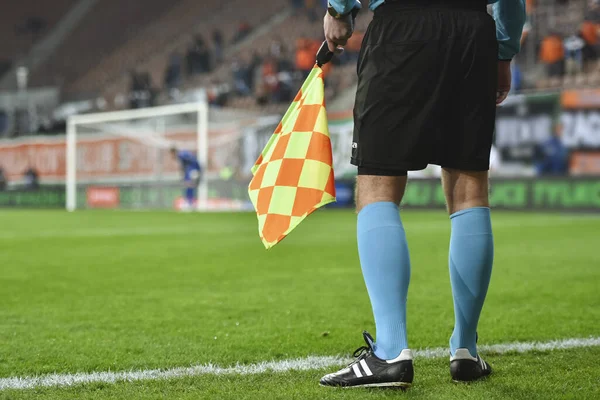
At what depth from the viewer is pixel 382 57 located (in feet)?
Answer: 8.25

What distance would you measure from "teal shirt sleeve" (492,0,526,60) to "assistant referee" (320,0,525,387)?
0.16 metres

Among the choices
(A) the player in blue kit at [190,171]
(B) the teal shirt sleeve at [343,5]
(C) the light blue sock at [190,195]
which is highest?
(B) the teal shirt sleeve at [343,5]

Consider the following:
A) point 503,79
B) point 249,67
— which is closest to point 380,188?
point 503,79

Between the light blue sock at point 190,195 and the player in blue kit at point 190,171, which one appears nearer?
the player in blue kit at point 190,171

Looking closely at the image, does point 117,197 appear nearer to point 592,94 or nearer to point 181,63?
point 181,63

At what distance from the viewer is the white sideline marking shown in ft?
8.30

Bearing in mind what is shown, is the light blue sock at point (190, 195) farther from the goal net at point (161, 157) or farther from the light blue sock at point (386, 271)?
the light blue sock at point (386, 271)

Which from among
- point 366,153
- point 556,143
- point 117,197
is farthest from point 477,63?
point 117,197

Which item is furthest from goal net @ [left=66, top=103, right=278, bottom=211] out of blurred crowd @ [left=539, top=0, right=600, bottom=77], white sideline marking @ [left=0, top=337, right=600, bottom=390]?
white sideline marking @ [left=0, top=337, right=600, bottom=390]

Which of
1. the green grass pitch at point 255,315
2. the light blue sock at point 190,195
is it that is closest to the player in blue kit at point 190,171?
the light blue sock at point 190,195

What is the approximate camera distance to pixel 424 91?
2484 millimetres

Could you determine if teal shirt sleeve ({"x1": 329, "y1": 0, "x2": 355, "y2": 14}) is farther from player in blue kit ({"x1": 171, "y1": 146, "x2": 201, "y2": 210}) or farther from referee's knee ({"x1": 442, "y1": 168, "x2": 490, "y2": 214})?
player in blue kit ({"x1": 171, "y1": 146, "x2": 201, "y2": 210})

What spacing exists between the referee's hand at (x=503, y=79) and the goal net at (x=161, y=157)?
16.8 metres

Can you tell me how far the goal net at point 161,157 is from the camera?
798 inches
